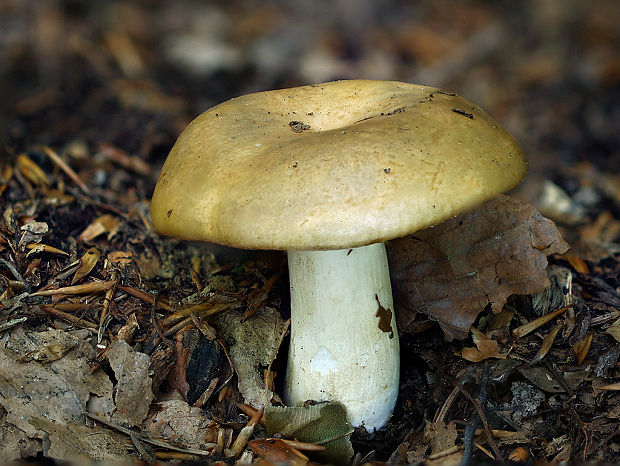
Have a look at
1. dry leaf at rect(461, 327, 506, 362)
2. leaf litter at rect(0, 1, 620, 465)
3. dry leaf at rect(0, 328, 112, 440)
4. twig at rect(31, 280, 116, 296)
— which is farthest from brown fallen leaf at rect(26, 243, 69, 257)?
dry leaf at rect(461, 327, 506, 362)

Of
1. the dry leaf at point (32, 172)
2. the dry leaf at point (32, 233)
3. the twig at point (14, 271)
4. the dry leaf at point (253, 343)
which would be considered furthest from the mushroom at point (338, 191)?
the dry leaf at point (32, 172)

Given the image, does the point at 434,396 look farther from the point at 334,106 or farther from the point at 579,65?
the point at 579,65

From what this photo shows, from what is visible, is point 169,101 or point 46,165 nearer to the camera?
point 46,165

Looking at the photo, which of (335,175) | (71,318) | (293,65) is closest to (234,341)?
(71,318)

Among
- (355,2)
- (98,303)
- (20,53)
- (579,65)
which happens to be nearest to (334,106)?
(98,303)

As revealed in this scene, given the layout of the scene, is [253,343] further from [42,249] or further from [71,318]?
[42,249]

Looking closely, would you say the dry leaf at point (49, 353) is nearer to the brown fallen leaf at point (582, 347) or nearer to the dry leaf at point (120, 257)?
the dry leaf at point (120, 257)

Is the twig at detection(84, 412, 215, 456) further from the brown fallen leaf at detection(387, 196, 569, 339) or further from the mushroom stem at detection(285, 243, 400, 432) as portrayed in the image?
the brown fallen leaf at detection(387, 196, 569, 339)
